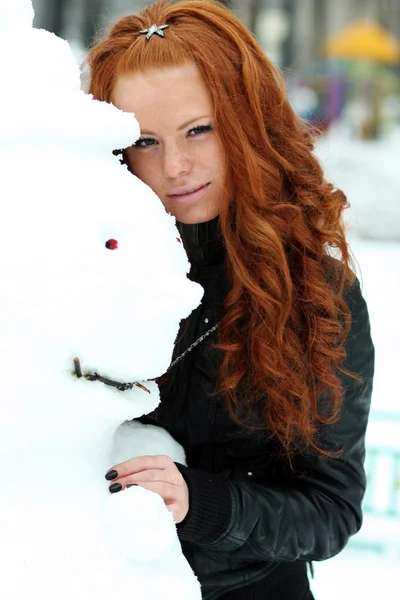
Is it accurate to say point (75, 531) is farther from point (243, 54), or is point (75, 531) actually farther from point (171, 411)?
point (243, 54)

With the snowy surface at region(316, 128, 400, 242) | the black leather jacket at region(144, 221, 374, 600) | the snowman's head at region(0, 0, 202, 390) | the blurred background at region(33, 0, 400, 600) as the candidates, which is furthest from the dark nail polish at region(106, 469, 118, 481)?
the snowy surface at region(316, 128, 400, 242)

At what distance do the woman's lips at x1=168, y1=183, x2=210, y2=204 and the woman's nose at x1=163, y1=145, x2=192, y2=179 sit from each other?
4 centimetres

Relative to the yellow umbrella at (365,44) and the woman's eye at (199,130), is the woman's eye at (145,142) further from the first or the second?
the yellow umbrella at (365,44)

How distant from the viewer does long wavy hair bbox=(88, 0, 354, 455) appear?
982 millimetres

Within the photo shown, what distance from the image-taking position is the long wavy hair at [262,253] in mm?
982

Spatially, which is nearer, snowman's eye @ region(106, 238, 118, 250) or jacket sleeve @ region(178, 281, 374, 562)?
snowman's eye @ region(106, 238, 118, 250)

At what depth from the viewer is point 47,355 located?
728 millimetres

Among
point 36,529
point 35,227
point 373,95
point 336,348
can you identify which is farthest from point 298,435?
point 373,95

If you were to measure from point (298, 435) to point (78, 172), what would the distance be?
511mm

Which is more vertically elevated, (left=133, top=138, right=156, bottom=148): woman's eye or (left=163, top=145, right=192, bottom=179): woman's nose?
(left=133, top=138, right=156, bottom=148): woman's eye

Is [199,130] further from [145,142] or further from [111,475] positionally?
[111,475]

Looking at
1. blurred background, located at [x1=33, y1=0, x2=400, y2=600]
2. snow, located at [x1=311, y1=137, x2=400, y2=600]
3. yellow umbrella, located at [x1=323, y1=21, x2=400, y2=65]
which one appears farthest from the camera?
yellow umbrella, located at [x1=323, y1=21, x2=400, y2=65]

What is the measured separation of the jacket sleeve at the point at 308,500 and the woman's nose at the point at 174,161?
0.32 meters

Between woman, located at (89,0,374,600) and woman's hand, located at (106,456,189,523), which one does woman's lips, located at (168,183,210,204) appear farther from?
woman's hand, located at (106,456,189,523)
